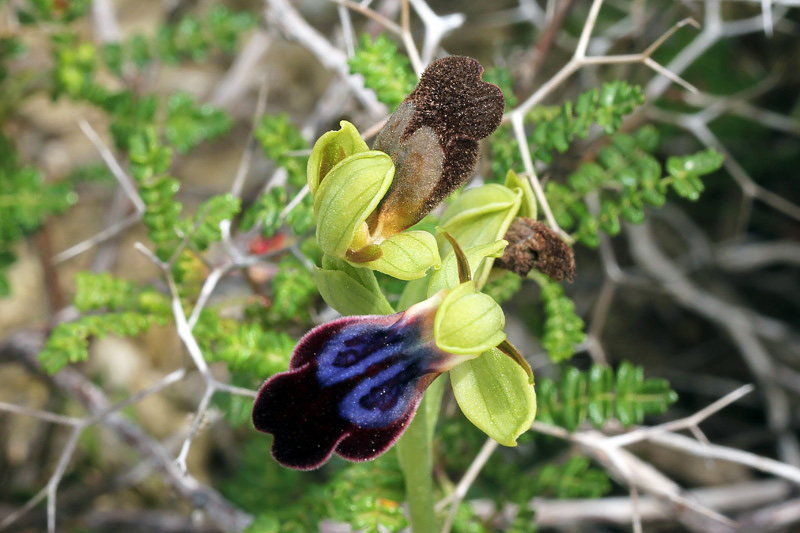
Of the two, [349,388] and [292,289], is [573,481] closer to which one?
[292,289]

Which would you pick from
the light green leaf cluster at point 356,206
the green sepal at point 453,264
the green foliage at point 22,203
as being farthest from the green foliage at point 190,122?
the green sepal at point 453,264

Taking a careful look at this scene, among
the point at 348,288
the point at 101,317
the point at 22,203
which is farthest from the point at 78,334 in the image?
the point at 348,288

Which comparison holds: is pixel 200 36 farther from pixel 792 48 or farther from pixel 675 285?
pixel 792 48

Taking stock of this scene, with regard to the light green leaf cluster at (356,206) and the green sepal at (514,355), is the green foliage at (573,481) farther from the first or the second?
the light green leaf cluster at (356,206)

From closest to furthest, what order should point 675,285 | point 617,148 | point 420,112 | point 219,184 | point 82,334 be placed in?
1. point 420,112
2. point 82,334
3. point 617,148
4. point 675,285
5. point 219,184

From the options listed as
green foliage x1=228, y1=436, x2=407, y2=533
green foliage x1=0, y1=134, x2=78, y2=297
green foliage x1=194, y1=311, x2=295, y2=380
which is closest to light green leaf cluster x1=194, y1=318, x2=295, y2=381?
green foliage x1=194, y1=311, x2=295, y2=380

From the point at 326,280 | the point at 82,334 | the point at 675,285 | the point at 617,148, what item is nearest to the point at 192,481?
the point at 82,334
